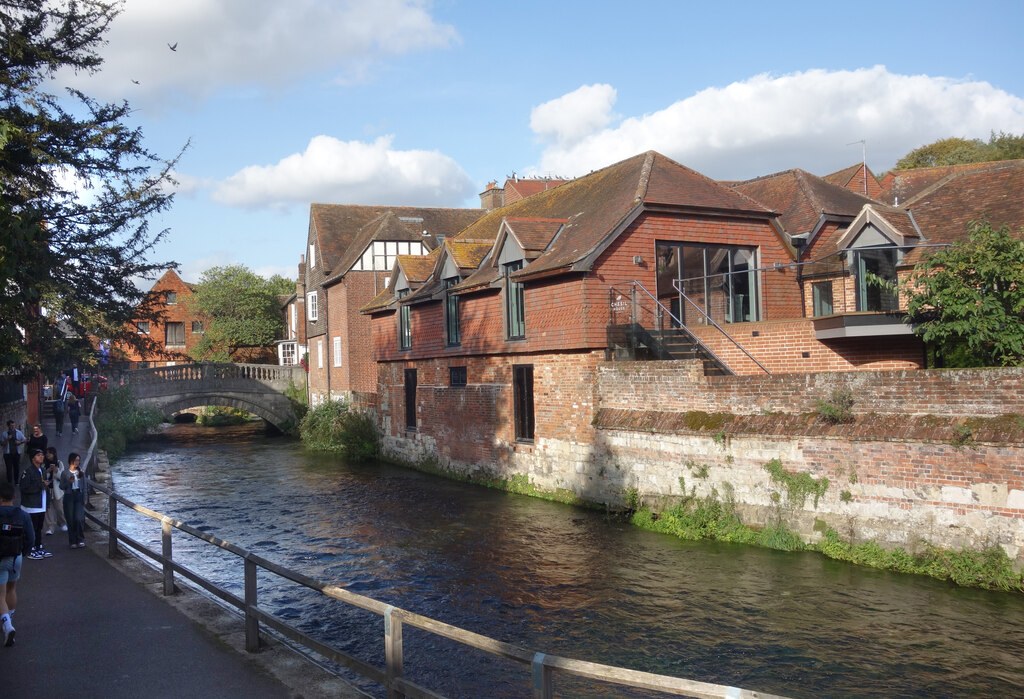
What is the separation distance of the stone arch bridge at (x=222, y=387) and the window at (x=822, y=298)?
1217 inches

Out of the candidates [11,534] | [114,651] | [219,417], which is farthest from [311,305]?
[114,651]

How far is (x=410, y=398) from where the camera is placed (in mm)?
28328

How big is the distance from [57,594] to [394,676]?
20.0 feet

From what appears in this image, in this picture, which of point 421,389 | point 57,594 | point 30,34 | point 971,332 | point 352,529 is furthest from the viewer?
point 421,389

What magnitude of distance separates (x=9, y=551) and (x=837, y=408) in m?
11.3

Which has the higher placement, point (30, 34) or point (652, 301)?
point (30, 34)

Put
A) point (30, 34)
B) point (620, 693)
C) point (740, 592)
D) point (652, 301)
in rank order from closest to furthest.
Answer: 1. point (620, 693)
2. point (740, 592)
3. point (30, 34)
4. point (652, 301)

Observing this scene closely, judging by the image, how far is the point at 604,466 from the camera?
17.8m

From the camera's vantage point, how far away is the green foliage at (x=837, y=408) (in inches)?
504

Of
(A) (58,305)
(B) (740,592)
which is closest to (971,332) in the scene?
(B) (740,592)

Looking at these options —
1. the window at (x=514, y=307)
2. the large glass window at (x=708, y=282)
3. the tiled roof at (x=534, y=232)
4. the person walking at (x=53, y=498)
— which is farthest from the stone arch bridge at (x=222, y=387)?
the large glass window at (x=708, y=282)

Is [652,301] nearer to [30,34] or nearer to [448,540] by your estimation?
[448,540]

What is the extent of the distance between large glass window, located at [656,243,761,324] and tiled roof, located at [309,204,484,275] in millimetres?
22291

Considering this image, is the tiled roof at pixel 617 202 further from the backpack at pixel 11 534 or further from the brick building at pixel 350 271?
the brick building at pixel 350 271
